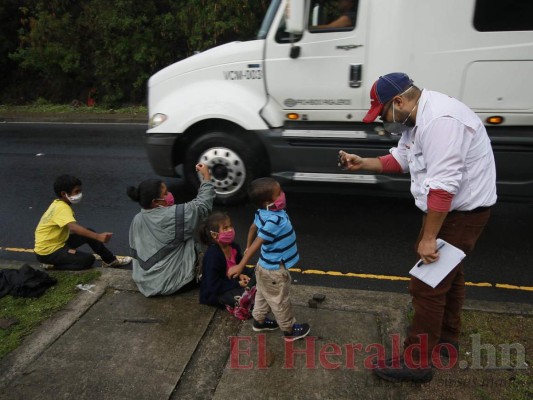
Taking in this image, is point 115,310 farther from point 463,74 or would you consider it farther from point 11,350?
point 463,74

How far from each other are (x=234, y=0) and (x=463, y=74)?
9.24 m

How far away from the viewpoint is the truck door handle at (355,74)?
483 centimetres

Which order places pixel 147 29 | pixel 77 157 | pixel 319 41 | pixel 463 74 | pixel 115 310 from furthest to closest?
pixel 147 29, pixel 77 157, pixel 319 41, pixel 463 74, pixel 115 310

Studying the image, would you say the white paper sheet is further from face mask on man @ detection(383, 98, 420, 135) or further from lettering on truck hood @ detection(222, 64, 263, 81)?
lettering on truck hood @ detection(222, 64, 263, 81)

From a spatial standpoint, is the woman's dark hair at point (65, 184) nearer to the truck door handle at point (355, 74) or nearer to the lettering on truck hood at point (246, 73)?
the lettering on truck hood at point (246, 73)

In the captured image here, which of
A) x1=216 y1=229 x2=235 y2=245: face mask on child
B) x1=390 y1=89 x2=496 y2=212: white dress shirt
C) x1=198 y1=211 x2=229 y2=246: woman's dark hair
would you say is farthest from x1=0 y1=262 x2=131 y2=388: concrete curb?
x1=390 y1=89 x2=496 y2=212: white dress shirt

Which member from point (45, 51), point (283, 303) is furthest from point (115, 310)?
point (45, 51)

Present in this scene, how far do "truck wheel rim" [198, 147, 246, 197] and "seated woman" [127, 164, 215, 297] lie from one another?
61.6 inches

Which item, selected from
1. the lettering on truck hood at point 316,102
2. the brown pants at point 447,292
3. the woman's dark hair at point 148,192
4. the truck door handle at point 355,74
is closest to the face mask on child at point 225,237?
the woman's dark hair at point 148,192

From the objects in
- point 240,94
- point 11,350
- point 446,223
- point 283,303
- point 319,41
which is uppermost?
point 319,41

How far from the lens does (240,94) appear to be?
A: 5219 mm

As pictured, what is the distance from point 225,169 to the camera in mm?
5367

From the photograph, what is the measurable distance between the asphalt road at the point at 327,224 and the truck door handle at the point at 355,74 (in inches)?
56.9

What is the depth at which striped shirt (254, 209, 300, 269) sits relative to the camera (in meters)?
2.84
